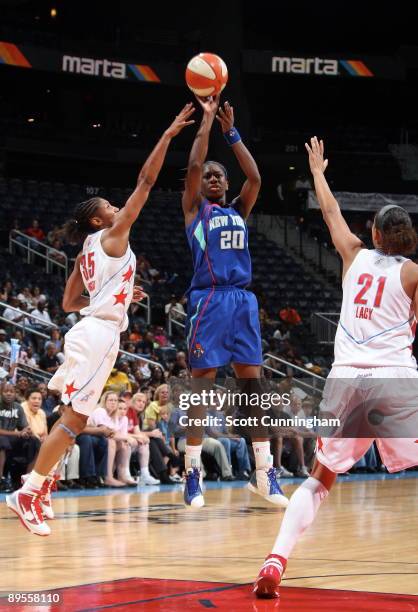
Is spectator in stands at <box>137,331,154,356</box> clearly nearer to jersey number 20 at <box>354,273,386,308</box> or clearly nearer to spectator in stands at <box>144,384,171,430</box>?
spectator in stands at <box>144,384,171,430</box>

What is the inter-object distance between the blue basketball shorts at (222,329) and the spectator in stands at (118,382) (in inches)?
288

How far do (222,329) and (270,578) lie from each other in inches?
84.2

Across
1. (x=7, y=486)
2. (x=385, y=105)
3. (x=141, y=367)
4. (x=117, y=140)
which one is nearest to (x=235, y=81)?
(x=117, y=140)

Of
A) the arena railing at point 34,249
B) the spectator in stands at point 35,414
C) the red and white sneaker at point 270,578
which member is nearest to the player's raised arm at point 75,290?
the red and white sneaker at point 270,578

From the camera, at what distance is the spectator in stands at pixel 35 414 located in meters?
12.1

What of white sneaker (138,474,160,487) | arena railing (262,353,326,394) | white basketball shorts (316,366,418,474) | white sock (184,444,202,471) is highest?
arena railing (262,353,326,394)

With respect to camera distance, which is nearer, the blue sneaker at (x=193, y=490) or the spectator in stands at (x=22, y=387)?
the blue sneaker at (x=193, y=490)

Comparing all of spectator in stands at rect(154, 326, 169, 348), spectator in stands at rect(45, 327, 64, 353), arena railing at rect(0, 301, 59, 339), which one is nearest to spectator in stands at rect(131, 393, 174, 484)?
spectator in stands at rect(45, 327, 64, 353)

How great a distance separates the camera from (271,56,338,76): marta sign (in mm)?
27234

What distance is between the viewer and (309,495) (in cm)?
535

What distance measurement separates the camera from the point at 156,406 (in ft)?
46.6

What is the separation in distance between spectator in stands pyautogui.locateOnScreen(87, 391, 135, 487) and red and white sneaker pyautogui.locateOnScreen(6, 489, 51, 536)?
6.81m

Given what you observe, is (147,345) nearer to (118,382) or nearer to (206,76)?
(118,382)

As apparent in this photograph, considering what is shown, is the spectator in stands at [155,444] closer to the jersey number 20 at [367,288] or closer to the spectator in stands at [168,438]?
the spectator in stands at [168,438]
